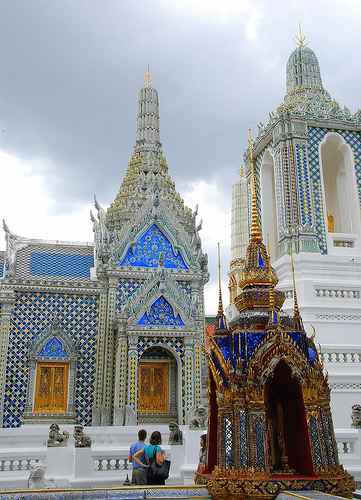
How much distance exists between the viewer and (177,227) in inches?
783

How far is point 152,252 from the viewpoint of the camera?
63.6 ft

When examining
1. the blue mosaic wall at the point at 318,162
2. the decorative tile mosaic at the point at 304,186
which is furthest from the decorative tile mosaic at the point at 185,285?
the blue mosaic wall at the point at 318,162

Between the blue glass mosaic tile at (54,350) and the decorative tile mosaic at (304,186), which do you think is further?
the blue glass mosaic tile at (54,350)

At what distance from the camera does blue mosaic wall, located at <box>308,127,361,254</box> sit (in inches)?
674

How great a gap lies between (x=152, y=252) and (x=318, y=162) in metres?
6.61

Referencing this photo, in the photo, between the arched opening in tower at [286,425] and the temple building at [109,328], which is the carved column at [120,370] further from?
the arched opening in tower at [286,425]

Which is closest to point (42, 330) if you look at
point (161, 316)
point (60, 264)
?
point (60, 264)

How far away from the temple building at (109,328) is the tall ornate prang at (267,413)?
10.7 m

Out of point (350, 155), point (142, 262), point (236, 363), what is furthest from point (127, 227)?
point (236, 363)

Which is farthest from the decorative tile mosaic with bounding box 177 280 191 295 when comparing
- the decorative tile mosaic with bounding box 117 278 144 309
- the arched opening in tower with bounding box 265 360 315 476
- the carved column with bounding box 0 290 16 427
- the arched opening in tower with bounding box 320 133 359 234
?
the arched opening in tower with bounding box 265 360 315 476

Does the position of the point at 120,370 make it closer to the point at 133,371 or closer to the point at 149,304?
the point at 133,371

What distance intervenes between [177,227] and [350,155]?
6.64 meters

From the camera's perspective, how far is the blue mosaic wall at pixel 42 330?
16.8 metres

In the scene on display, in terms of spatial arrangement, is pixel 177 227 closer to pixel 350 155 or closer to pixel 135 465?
pixel 350 155
